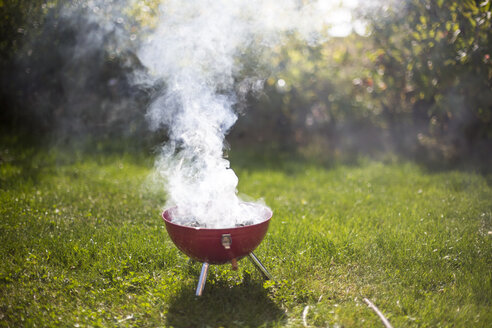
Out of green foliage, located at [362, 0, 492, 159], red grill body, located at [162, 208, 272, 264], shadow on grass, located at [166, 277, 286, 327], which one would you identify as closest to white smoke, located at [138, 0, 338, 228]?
red grill body, located at [162, 208, 272, 264]

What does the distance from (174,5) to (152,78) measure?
1.06 metres

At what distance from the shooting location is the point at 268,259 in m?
3.15

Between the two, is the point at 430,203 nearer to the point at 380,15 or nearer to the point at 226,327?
the point at 226,327

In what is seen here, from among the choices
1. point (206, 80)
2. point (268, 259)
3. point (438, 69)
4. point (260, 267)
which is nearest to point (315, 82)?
point (438, 69)

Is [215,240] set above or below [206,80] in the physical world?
below

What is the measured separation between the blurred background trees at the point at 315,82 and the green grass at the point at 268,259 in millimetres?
1705

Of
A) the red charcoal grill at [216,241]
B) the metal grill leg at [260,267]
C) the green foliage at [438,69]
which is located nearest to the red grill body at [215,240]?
the red charcoal grill at [216,241]

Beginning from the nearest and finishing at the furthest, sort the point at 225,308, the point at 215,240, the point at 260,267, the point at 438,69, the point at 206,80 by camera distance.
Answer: the point at 215,240 → the point at 225,308 → the point at 260,267 → the point at 206,80 → the point at 438,69

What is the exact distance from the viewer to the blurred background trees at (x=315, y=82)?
5.32 m

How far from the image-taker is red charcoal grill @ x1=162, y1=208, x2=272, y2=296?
2377mm

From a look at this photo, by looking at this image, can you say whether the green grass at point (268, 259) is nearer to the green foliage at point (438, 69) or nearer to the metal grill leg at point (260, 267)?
the metal grill leg at point (260, 267)

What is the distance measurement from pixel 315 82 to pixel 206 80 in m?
3.55

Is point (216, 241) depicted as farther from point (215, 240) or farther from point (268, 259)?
point (268, 259)

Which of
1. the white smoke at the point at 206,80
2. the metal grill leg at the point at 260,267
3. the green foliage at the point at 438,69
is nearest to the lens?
the metal grill leg at the point at 260,267
